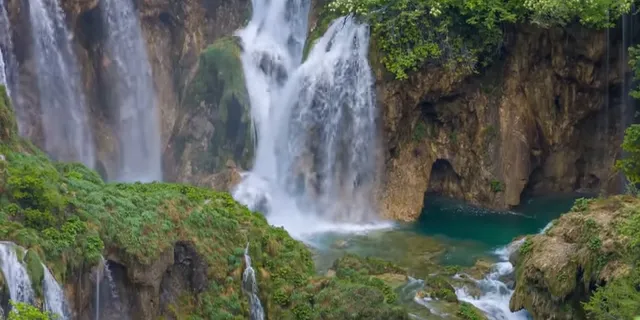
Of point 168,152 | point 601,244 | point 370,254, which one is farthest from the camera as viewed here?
point 168,152

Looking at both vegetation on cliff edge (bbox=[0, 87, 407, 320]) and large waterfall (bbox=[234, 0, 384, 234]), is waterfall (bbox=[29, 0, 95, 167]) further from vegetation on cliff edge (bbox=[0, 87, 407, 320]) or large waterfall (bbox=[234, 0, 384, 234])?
vegetation on cliff edge (bbox=[0, 87, 407, 320])

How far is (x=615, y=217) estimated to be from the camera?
16391 mm

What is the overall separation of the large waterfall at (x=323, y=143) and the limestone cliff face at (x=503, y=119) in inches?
27.5

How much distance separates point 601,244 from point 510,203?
11.3 metres

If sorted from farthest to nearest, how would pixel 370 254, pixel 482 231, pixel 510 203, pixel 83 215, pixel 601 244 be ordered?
pixel 510 203
pixel 482 231
pixel 370 254
pixel 601 244
pixel 83 215

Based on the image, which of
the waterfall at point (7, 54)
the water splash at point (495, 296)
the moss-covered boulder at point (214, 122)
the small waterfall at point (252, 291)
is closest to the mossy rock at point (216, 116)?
the moss-covered boulder at point (214, 122)

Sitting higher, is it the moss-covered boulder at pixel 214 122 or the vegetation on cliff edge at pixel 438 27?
the vegetation on cliff edge at pixel 438 27

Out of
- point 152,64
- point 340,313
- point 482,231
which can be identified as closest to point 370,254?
point 482,231

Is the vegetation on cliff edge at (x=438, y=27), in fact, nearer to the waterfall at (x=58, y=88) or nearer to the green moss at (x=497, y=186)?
the green moss at (x=497, y=186)

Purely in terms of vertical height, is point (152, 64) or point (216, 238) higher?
point (152, 64)


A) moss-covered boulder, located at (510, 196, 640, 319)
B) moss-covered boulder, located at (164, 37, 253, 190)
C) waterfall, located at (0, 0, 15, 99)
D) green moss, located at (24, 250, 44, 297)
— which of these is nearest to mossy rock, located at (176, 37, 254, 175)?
moss-covered boulder, located at (164, 37, 253, 190)

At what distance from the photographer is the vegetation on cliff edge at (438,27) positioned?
25.4 meters

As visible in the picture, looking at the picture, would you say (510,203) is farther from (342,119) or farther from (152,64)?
(152,64)

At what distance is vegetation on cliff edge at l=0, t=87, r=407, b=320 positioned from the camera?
1384 centimetres
